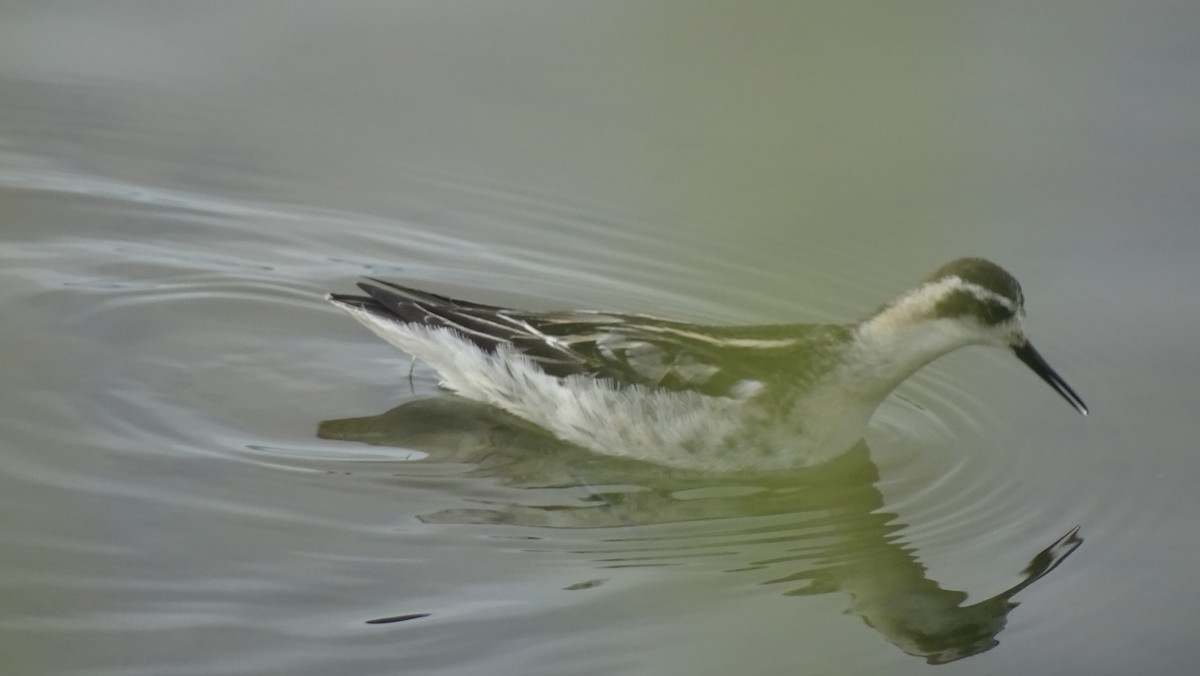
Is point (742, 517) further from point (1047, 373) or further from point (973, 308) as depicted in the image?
point (1047, 373)

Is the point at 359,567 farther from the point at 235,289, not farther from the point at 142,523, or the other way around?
the point at 235,289

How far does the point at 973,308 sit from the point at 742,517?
118 cm

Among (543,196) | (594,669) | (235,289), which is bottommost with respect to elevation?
(594,669)

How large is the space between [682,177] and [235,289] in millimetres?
2035

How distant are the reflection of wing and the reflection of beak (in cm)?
67

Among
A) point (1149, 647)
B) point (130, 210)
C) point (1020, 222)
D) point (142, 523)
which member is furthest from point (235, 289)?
point (1149, 647)

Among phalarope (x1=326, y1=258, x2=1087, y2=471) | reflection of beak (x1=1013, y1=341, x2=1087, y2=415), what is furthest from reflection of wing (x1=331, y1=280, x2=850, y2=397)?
reflection of beak (x1=1013, y1=341, x2=1087, y2=415)

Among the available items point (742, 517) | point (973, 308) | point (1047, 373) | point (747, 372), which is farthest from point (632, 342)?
point (1047, 373)

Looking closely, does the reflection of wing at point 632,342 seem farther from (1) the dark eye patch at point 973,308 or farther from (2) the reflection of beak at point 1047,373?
(2) the reflection of beak at point 1047,373

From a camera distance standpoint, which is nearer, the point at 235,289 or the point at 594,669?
the point at 594,669

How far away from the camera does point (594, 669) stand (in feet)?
15.4

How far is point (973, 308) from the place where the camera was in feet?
20.4

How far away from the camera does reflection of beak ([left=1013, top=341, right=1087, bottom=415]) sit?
6230mm

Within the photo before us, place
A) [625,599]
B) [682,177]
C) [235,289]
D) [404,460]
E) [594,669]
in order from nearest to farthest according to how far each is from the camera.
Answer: [594,669]
[625,599]
[404,460]
[235,289]
[682,177]
